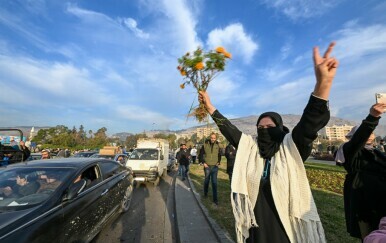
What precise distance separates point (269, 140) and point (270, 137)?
0.03 m

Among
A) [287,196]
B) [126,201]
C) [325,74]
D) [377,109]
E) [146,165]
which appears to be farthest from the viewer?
[146,165]

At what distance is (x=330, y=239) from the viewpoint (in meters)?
4.89

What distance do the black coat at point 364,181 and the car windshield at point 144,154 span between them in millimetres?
11335

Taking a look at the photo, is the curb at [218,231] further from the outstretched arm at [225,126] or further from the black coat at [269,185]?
the outstretched arm at [225,126]

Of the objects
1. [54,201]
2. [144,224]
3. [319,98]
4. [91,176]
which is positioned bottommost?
[144,224]

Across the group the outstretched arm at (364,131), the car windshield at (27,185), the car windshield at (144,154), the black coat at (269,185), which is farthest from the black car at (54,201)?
the car windshield at (144,154)

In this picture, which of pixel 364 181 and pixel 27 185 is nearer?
pixel 364 181

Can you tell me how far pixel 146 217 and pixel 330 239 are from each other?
4.49m

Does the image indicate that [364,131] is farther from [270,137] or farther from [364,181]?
[270,137]

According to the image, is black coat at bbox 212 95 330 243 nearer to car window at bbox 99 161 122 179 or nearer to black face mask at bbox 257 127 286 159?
black face mask at bbox 257 127 286 159

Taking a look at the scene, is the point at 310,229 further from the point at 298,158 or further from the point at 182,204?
the point at 182,204

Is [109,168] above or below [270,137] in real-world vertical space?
below

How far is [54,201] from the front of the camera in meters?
3.60

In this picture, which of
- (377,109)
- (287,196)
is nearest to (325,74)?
(287,196)
